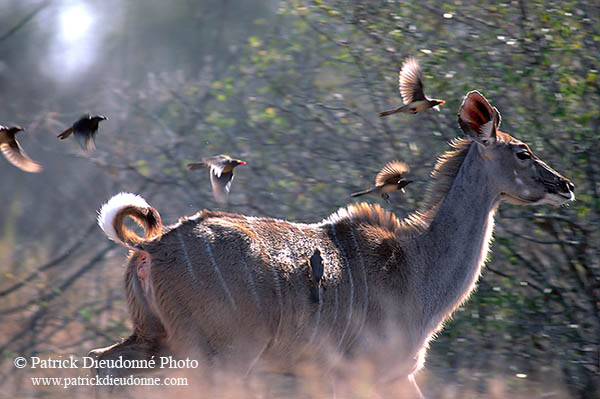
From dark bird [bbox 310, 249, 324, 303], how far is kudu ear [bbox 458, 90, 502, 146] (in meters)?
1.00

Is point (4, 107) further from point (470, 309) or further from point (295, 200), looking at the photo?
point (470, 309)

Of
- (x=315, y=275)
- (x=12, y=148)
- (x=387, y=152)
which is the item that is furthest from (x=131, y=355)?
(x=387, y=152)

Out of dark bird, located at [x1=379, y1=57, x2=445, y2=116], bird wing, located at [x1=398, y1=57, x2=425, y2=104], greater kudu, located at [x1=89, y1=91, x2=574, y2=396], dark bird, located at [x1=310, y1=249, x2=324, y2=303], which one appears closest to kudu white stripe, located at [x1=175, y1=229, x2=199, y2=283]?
greater kudu, located at [x1=89, y1=91, x2=574, y2=396]

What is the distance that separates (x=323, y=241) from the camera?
12.3ft

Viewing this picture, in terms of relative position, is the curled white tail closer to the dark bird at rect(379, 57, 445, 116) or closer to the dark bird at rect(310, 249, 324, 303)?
the dark bird at rect(310, 249, 324, 303)

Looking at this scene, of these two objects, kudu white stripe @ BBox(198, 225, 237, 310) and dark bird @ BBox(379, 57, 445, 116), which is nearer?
kudu white stripe @ BBox(198, 225, 237, 310)

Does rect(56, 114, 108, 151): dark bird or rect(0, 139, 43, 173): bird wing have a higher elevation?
rect(56, 114, 108, 151): dark bird

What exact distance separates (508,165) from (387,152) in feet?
4.01

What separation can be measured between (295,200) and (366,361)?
171cm

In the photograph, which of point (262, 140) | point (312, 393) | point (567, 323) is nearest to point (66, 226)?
point (262, 140)

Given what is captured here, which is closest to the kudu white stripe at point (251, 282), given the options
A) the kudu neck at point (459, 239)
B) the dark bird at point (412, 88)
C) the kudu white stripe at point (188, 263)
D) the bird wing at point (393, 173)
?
the kudu white stripe at point (188, 263)

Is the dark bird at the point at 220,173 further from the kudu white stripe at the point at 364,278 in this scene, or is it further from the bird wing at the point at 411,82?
the bird wing at the point at 411,82

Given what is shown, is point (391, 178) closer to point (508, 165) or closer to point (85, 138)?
point (508, 165)

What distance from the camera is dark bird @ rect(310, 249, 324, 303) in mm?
3539
